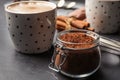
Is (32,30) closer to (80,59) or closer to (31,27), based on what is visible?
(31,27)

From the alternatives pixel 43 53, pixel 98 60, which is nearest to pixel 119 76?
pixel 98 60

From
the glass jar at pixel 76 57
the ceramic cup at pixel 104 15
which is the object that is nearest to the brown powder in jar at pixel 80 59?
the glass jar at pixel 76 57

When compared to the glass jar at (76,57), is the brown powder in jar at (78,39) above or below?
above

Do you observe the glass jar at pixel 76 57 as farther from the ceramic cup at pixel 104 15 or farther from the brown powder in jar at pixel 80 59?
the ceramic cup at pixel 104 15

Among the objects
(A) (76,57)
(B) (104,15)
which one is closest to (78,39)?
(A) (76,57)

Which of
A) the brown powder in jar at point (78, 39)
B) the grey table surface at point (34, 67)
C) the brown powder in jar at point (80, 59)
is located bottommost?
the grey table surface at point (34, 67)

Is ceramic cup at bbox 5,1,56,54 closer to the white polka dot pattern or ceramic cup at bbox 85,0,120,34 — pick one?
the white polka dot pattern

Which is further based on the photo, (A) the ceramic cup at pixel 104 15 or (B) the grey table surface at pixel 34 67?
(A) the ceramic cup at pixel 104 15

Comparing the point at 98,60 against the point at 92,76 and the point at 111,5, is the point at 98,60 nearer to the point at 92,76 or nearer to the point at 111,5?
the point at 92,76
